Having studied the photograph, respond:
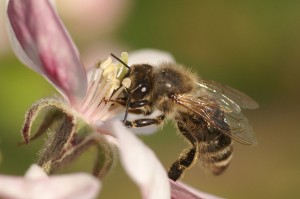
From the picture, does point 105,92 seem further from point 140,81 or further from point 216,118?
point 216,118

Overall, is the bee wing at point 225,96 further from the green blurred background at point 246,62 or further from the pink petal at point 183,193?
the green blurred background at point 246,62

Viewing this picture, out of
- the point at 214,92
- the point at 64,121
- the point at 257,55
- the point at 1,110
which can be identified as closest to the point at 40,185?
the point at 64,121

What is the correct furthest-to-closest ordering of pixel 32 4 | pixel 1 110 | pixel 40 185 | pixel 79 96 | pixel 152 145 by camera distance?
pixel 152 145 < pixel 1 110 < pixel 79 96 < pixel 32 4 < pixel 40 185

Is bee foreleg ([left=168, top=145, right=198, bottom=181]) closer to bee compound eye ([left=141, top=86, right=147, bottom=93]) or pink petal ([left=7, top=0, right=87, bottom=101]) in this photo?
bee compound eye ([left=141, top=86, right=147, bottom=93])

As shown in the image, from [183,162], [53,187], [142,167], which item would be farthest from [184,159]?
[53,187]

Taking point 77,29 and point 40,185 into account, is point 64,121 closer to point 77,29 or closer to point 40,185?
point 40,185

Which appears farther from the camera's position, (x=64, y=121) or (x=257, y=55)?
(x=257, y=55)

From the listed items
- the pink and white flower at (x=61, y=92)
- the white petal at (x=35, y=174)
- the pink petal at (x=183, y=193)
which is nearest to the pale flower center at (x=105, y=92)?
the pink and white flower at (x=61, y=92)
